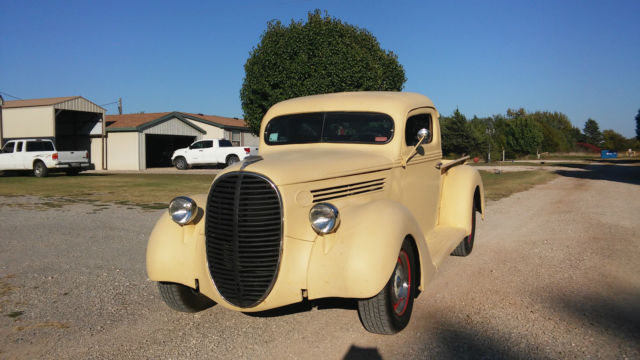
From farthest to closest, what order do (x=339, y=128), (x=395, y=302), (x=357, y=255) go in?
1. (x=339, y=128)
2. (x=395, y=302)
3. (x=357, y=255)

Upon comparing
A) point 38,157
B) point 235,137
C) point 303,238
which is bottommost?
point 303,238

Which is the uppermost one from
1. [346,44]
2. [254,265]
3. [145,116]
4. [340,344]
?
[346,44]

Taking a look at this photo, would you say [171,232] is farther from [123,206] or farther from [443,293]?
[123,206]

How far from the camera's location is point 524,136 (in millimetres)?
59594

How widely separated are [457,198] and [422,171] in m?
0.87

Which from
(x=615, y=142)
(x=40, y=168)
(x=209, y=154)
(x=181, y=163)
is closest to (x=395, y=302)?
(x=40, y=168)

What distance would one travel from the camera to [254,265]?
3113mm

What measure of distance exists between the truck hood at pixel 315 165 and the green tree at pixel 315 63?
16281 mm

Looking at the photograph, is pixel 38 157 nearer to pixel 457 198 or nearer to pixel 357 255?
pixel 457 198

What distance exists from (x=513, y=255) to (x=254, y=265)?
12.9ft

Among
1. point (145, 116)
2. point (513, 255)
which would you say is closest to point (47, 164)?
point (145, 116)

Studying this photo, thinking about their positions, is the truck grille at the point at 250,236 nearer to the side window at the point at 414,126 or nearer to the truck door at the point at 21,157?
the side window at the point at 414,126

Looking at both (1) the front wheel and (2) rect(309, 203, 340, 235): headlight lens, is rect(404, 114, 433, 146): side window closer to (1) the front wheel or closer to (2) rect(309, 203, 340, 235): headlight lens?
(1) the front wheel

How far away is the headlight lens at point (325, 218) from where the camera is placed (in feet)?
10.1
